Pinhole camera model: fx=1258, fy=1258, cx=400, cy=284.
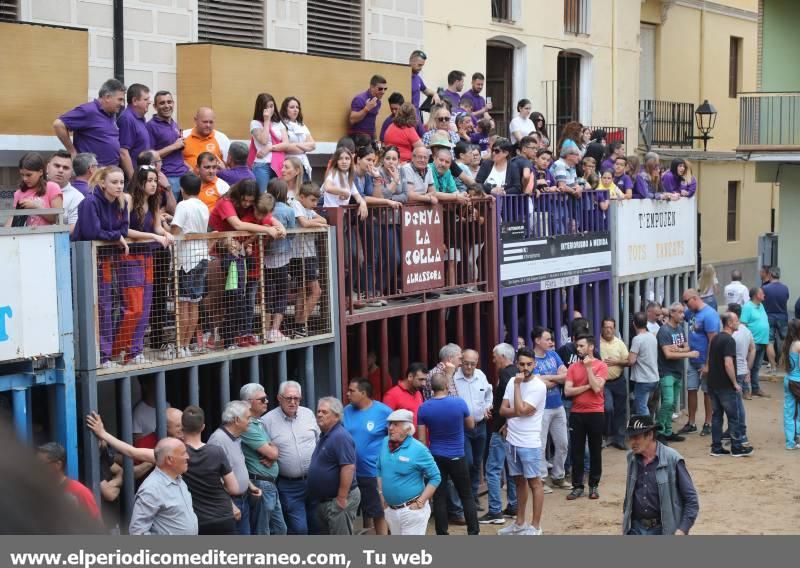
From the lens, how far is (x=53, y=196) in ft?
31.3

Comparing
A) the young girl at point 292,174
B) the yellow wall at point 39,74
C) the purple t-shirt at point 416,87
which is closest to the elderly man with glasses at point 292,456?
the young girl at point 292,174

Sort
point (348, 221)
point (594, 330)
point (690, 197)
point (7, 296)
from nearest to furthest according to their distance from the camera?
1. point (7, 296)
2. point (348, 221)
3. point (594, 330)
4. point (690, 197)

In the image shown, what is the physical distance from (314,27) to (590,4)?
1041cm

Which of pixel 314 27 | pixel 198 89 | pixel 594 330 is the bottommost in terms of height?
pixel 594 330

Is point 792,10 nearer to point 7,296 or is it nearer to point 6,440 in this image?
point 7,296

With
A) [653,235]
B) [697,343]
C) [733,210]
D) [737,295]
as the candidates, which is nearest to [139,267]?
[697,343]

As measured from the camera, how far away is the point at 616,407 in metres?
17.0

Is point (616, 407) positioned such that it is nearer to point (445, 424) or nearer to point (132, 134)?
point (445, 424)

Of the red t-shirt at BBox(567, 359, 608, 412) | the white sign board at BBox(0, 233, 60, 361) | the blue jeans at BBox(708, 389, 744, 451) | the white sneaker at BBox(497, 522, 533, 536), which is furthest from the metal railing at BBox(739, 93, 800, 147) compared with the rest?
the white sign board at BBox(0, 233, 60, 361)

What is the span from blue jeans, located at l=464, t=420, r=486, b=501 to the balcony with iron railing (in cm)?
1656

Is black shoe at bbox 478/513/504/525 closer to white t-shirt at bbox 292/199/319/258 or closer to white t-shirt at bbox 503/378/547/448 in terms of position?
white t-shirt at bbox 503/378/547/448

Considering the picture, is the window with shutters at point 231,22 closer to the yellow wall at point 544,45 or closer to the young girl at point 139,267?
the yellow wall at point 544,45

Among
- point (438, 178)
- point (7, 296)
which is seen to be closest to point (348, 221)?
point (438, 178)

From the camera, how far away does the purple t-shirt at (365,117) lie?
1714cm
